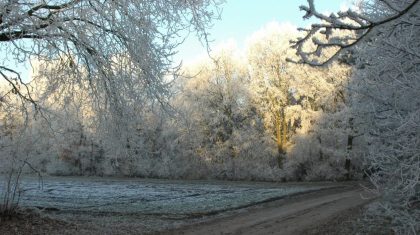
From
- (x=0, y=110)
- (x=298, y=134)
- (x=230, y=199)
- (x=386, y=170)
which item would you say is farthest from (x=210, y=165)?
(x=386, y=170)

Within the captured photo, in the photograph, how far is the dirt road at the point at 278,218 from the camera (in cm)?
1378

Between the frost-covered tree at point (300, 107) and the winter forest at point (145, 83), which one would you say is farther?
the frost-covered tree at point (300, 107)

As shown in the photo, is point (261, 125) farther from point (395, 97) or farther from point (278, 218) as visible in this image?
point (395, 97)

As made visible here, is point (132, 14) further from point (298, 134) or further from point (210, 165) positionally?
point (210, 165)

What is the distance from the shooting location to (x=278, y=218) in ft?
53.3

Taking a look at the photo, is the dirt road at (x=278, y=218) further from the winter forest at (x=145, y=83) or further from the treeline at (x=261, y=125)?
the treeline at (x=261, y=125)

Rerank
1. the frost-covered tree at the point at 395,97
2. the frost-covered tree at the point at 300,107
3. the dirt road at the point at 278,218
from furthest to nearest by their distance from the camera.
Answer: the frost-covered tree at the point at 300,107 → the dirt road at the point at 278,218 → the frost-covered tree at the point at 395,97

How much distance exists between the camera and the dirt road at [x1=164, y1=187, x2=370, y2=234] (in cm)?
1378

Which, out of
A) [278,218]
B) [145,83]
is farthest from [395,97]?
[278,218]

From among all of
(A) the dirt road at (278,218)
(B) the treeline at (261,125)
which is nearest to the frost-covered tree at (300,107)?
(B) the treeline at (261,125)

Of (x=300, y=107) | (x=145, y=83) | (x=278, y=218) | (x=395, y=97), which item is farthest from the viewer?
(x=300, y=107)

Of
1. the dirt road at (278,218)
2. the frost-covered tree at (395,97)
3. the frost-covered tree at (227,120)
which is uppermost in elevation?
the frost-covered tree at (227,120)

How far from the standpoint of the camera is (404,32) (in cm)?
665

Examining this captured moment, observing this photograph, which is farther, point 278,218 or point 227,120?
point 227,120
